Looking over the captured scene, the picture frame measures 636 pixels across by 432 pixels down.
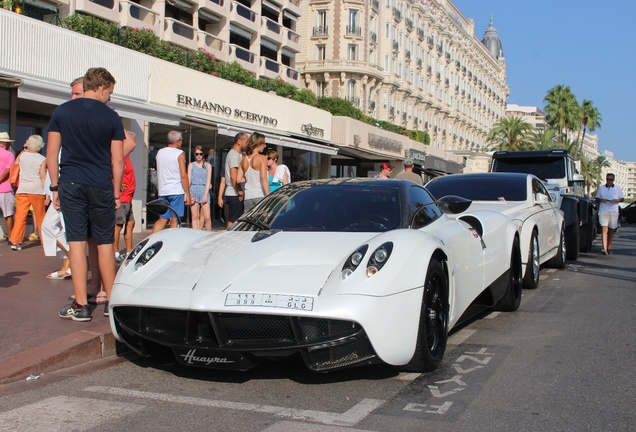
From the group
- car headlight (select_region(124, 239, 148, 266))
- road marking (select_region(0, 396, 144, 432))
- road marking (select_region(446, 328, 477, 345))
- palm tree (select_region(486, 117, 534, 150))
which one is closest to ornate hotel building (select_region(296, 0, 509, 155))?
palm tree (select_region(486, 117, 534, 150))

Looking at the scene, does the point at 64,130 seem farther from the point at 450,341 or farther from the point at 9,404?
the point at 450,341

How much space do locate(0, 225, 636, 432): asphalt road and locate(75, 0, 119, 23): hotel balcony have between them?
2479 centimetres

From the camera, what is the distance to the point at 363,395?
162 inches

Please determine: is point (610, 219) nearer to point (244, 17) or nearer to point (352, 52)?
point (244, 17)

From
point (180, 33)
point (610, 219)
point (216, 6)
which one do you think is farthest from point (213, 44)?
point (610, 219)

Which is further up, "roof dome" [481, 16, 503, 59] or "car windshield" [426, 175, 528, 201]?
"roof dome" [481, 16, 503, 59]

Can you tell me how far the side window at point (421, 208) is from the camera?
529cm

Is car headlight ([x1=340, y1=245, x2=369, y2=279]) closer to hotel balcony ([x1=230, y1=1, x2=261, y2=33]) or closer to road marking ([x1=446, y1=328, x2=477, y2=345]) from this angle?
road marking ([x1=446, y1=328, x2=477, y2=345])

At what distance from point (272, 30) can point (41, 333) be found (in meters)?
38.5

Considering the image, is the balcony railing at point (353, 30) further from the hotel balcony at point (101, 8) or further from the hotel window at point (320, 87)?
the hotel balcony at point (101, 8)

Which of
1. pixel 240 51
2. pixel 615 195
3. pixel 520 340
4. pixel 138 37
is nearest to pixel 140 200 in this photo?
pixel 138 37

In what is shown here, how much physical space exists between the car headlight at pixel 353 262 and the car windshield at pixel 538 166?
1097 cm

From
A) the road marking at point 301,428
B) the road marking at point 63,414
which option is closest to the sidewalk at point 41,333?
the road marking at point 63,414

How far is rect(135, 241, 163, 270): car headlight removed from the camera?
4832 millimetres
